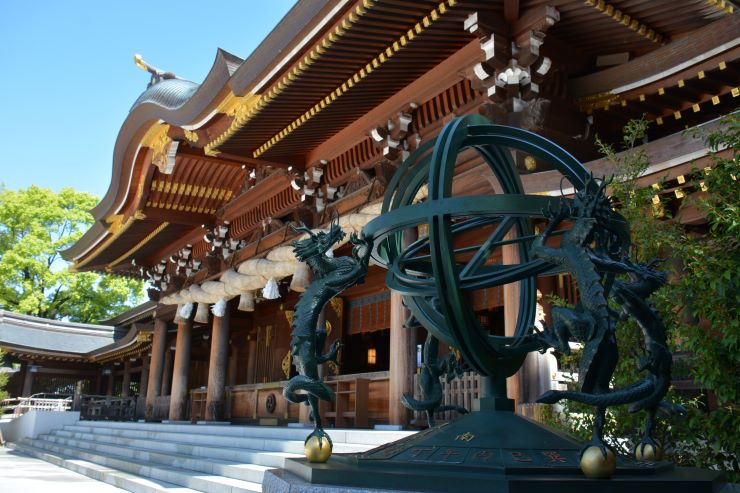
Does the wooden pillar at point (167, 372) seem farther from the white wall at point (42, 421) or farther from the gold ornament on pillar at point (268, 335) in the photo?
the gold ornament on pillar at point (268, 335)

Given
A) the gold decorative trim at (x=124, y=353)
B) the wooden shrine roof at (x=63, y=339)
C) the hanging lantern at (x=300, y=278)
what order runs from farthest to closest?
the gold decorative trim at (x=124, y=353) < the wooden shrine roof at (x=63, y=339) < the hanging lantern at (x=300, y=278)

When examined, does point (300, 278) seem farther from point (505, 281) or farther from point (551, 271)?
point (505, 281)

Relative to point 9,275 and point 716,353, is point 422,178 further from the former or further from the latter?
point 9,275

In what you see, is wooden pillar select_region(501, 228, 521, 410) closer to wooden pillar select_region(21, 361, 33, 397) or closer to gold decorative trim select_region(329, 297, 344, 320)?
gold decorative trim select_region(329, 297, 344, 320)

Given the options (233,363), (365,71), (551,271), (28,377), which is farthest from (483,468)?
(28,377)

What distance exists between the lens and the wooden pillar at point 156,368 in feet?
50.7

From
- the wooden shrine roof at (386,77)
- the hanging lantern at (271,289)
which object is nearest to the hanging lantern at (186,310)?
the wooden shrine roof at (386,77)

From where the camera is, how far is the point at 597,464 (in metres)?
1.94

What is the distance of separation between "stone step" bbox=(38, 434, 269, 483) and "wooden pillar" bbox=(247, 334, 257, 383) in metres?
5.67

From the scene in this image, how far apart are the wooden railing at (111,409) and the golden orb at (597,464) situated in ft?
61.6

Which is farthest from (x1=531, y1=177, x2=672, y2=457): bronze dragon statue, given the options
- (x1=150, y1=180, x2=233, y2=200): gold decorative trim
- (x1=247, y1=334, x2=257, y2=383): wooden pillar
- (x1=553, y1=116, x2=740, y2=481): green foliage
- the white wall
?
the white wall


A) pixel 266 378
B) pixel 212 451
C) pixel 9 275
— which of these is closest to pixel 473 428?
pixel 212 451

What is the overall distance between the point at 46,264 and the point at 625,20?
28.6 metres

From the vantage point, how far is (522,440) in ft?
7.59
